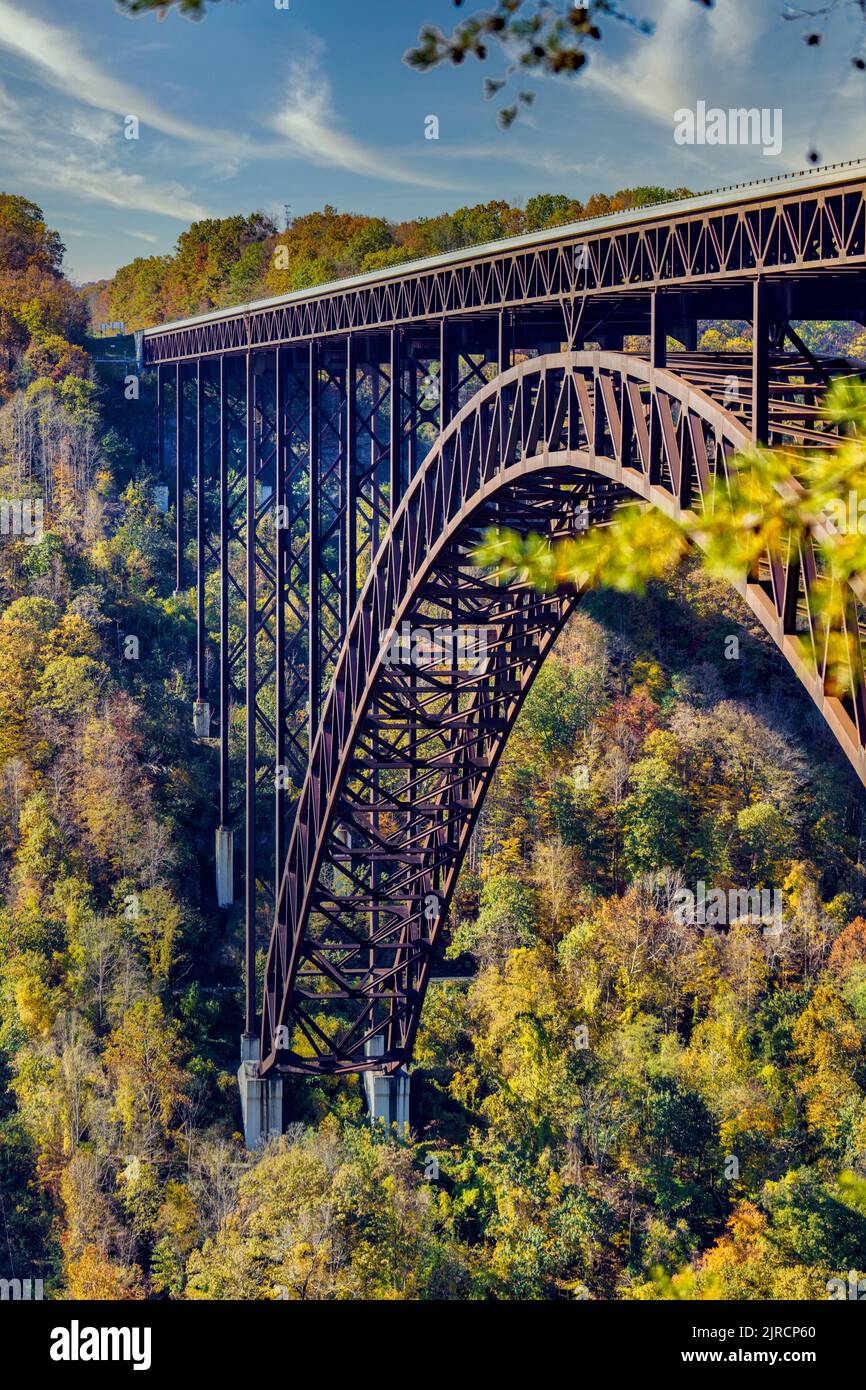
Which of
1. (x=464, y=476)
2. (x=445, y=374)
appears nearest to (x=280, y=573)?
(x=445, y=374)

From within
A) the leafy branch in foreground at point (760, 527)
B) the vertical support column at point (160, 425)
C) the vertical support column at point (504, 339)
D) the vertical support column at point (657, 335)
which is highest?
the vertical support column at point (160, 425)

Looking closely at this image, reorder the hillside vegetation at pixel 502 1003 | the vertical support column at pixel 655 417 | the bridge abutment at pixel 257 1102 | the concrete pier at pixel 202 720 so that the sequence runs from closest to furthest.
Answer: the vertical support column at pixel 655 417
the hillside vegetation at pixel 502 1003
the bridge abutment at pixel 257 1102
the concrete pier at pixel 202 720

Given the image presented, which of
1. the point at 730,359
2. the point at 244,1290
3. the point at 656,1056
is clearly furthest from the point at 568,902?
the point at 730,359

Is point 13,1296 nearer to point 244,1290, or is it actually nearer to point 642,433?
point 244,1290

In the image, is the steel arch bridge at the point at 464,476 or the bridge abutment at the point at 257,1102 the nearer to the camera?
the steel arch bridge at the point at 464,476

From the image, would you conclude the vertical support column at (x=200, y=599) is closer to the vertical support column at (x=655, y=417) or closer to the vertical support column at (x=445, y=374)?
the vertical support column at (x=445, y=374)

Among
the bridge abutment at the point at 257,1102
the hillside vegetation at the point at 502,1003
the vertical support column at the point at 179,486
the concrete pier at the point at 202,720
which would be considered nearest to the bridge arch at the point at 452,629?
the bridge abutment at the point at 257,1102

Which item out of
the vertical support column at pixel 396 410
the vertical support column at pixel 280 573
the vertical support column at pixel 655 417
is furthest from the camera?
the vertical support column at pixel 280 573
